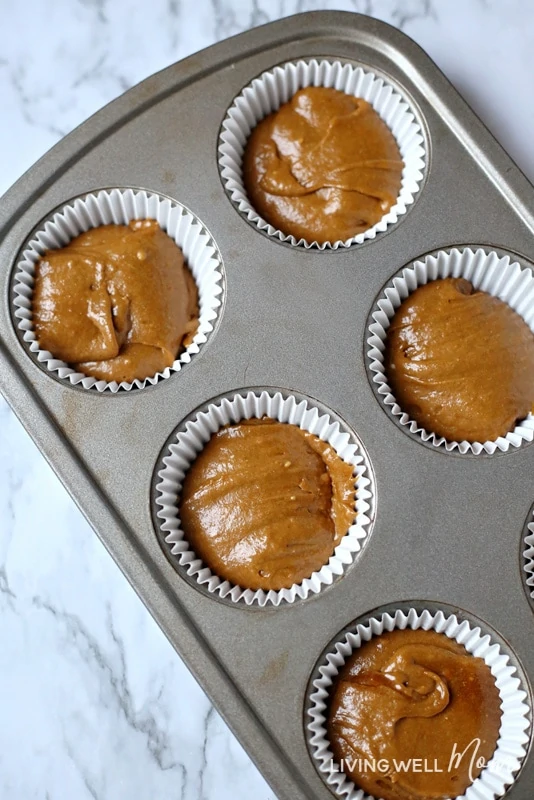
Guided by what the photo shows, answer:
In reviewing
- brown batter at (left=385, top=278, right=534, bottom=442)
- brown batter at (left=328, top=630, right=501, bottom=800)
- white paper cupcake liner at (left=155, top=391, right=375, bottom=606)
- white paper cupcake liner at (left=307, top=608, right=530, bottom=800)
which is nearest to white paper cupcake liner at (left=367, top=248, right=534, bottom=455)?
brown batter at (left=385, top=278, right=534, bottom=442)

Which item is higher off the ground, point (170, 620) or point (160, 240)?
point (160, 240)

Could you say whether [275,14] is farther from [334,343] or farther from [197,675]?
[197,675]

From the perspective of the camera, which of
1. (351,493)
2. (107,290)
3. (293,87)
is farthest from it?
(293,87)

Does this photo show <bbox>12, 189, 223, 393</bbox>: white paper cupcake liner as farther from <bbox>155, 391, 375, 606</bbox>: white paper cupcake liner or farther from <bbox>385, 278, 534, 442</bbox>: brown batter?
<bbox>385, 278, 534, 442</bbox>: brown batter

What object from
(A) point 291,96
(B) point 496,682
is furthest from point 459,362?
(A) point 291,96

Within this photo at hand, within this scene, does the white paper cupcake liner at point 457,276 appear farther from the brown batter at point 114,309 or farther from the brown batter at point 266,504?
the brown batter at point 114,309

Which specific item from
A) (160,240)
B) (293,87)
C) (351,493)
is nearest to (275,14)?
(293,87)

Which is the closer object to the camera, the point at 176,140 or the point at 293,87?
the point at 176,140
